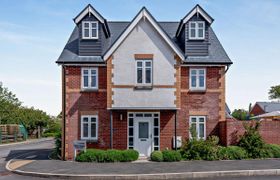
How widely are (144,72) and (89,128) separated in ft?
15.8

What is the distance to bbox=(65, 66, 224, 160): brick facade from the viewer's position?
77.1 feet

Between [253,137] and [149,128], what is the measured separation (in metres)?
6.18

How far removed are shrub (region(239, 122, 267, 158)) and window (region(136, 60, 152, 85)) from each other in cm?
644

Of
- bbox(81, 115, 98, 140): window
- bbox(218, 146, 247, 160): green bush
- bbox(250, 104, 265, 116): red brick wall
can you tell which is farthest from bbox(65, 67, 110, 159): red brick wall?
bbox(250, 104, 265, 116): red brick wall

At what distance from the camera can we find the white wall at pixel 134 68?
22.7 meters

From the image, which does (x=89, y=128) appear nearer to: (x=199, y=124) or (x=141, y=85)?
(x=141, y=85)

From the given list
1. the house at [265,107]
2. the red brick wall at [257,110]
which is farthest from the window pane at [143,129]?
the red brick wall at [257,110]

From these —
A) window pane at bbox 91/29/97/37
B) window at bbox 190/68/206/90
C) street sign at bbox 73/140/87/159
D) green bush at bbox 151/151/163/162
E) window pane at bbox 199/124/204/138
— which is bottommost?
green bush at bbox 151/151/163/162

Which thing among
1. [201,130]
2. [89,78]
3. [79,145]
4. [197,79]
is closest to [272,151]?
[201,130]

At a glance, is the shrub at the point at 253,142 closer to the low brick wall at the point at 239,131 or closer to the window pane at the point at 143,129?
the low brick wall at the point at 239,131

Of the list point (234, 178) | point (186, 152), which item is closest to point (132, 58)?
point (186, 152)

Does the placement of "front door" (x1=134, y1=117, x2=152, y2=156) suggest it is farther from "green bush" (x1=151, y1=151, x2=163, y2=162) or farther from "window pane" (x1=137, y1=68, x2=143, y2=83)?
"window pane" (x1=137, y1=68, x2=143, y2=83)

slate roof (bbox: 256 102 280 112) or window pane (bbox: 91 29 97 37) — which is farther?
slate roof (bbox: 256 102 280 112)

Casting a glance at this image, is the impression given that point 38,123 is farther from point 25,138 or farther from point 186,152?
point 186,152
